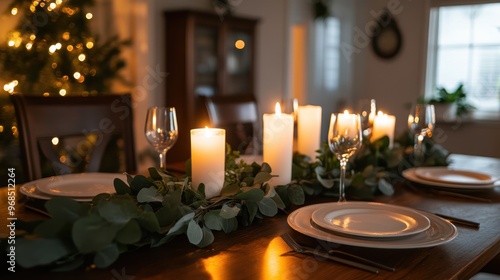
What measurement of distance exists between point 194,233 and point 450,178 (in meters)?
0.92

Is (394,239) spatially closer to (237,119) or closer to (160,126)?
(160,126)

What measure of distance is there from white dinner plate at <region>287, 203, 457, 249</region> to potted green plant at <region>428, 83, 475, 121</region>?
13.1 feet

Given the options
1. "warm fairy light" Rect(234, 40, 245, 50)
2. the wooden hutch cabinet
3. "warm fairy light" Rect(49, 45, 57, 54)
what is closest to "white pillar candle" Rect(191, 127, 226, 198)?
"warm fairy light" Rect(49, 45, 57, 54)

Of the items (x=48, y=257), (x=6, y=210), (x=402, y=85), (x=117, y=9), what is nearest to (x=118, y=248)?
(x=48, y=257)

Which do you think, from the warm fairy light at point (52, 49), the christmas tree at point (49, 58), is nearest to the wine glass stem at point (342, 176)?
the christmas tree at point (49, 58)

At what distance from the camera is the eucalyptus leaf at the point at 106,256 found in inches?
27.6

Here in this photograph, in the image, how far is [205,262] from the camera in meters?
0.78

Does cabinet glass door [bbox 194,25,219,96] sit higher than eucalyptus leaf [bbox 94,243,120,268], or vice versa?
cabinet glass door [bbox 194,25,219,96]

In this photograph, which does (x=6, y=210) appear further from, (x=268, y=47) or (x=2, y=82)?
(x=268, y=47)

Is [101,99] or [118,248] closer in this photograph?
[118,248]

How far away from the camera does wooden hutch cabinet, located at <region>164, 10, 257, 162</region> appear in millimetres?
3523

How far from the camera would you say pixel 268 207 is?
981 mm

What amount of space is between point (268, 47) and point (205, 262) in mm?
3949

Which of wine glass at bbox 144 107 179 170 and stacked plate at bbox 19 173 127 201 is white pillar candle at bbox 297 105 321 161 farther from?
stacked plate at bbox 19 173 127 201
